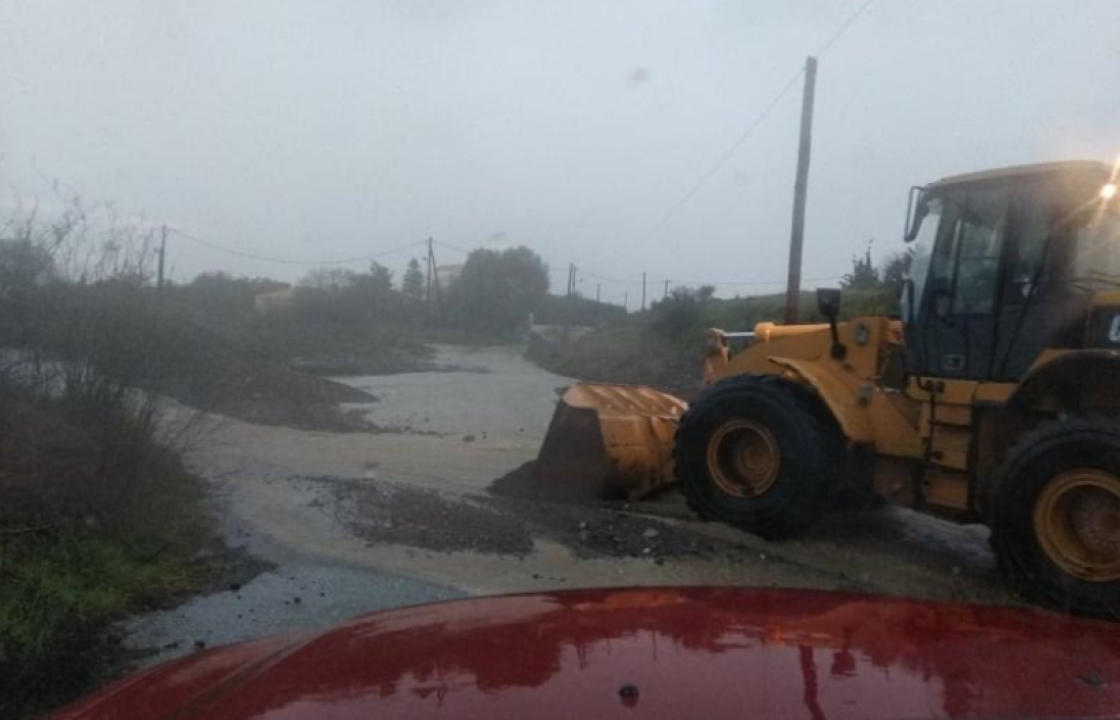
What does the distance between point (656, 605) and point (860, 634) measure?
0.70 meters

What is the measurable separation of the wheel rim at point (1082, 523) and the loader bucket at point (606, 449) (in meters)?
4.05

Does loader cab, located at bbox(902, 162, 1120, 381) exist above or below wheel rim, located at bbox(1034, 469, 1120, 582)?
above

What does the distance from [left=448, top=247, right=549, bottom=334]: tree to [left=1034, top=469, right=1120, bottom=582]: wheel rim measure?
49.1 m

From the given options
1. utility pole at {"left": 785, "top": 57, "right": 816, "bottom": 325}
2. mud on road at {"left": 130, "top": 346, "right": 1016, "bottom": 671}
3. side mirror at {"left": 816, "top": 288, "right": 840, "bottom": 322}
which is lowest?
mud on road at {"left": 130, "top": 346, "right": 1016, "bottom": 671}

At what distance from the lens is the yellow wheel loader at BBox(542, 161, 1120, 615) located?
26.1 feet

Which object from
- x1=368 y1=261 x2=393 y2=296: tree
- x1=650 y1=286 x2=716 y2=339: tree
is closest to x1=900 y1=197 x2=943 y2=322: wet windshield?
x1=650 y1=286 x2=716 y2=339: tree

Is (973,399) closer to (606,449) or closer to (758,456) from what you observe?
(758,456)

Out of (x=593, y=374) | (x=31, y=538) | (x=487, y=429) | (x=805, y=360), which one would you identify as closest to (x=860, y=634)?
(x=31, y=538)

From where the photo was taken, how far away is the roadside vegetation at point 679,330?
2498 cm

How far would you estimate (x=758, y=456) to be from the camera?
10.2m

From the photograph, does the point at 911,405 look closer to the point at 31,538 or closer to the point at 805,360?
the point at 805,360

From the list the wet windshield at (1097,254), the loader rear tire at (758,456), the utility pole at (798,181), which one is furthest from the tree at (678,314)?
the wet windshield at (1097,254)

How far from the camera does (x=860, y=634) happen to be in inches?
138

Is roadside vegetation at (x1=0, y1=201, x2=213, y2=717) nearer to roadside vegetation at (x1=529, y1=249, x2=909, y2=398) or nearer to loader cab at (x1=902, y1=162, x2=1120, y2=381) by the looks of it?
loader cab at (x1=902, y1=162, x2=1120, y2=381)
